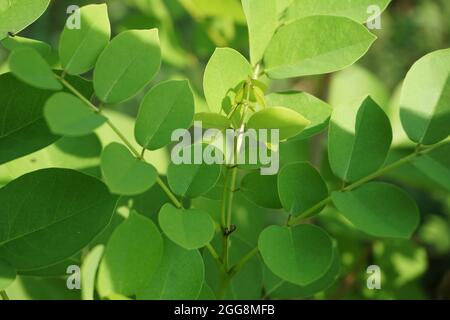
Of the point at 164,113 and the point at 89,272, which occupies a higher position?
the point at 164,113

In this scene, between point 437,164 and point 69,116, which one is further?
point 437,164

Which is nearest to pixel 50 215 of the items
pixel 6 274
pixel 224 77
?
pixel 6 274

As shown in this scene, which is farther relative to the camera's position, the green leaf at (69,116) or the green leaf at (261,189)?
the green leaf at (261,189)

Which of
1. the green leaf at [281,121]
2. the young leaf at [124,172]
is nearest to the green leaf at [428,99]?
the green leaf at [281,121]

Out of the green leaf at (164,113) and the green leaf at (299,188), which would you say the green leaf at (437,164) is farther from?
the green leaf at (164,113)

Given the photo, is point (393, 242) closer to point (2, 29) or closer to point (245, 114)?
point (245, 114)

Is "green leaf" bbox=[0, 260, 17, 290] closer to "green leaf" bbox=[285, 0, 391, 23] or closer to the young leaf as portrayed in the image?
the young leaf

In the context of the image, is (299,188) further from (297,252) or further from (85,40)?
(85,40)
